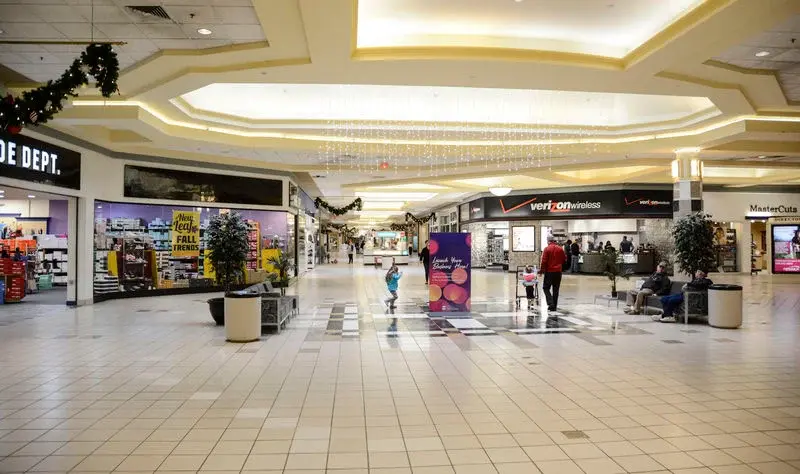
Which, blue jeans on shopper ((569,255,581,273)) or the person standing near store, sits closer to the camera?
the person standing near store

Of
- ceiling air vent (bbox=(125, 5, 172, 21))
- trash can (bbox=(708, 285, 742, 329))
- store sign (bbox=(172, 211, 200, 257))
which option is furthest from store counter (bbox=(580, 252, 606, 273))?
ceiling air vent (bbox=(125, 5, 172, 21))

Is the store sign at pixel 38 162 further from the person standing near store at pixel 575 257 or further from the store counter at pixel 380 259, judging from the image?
the store counter at pixel 380 259

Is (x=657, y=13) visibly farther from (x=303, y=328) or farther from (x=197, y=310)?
(x=197, y=310)

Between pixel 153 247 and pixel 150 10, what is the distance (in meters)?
10.2

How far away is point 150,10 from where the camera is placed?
5.64 metres

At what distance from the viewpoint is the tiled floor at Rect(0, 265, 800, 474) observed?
366 centimetres

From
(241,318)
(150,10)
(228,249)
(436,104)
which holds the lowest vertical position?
(241,318)

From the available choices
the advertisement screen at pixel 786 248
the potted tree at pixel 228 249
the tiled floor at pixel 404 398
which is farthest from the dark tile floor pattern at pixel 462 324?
the advertisement screen at pixel 786 248

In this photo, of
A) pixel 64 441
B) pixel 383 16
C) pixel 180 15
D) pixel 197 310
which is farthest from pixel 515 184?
pixel 64 441

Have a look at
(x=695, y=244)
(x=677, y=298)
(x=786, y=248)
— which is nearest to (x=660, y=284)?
(x=677, y=298)

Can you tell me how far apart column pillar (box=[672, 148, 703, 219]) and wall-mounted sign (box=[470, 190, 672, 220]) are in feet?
28.5

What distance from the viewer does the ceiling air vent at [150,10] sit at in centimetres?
557

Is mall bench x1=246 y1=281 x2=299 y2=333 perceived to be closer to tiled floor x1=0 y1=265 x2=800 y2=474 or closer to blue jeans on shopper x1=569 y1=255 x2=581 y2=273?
tiled floor x1=0 y1=265 x2=800 y2=474

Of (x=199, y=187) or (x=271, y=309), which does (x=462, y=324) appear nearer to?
(x=271, y=309)
